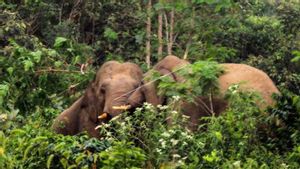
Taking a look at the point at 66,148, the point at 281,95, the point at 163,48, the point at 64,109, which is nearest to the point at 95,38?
the point at 163,48

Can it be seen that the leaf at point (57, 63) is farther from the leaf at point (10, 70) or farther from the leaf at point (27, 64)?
the leaf at point (10, 70)

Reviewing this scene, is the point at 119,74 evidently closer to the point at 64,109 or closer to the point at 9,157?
the point at 64,109

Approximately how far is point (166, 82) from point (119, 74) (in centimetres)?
117

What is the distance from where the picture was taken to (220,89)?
23.9 ft

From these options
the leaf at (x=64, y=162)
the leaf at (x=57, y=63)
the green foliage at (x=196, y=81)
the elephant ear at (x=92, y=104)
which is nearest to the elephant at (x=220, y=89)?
the green foliage at (x=196, y=81)

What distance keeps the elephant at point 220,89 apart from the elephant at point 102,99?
0.27m

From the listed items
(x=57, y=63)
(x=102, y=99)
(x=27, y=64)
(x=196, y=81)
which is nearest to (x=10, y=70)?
(x=27, y=64)

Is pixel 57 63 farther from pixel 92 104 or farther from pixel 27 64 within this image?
pixel 92 104

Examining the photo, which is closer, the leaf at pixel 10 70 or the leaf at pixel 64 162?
the leaf at pixel 64 162

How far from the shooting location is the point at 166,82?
7.51 metres

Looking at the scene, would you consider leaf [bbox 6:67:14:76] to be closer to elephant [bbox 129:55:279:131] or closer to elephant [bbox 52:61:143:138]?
elephant [bbox 52:61:143:138]

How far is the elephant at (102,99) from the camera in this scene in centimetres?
795

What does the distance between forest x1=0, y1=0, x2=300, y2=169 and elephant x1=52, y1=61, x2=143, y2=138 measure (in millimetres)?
41

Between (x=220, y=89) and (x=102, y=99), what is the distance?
76.4 inches
